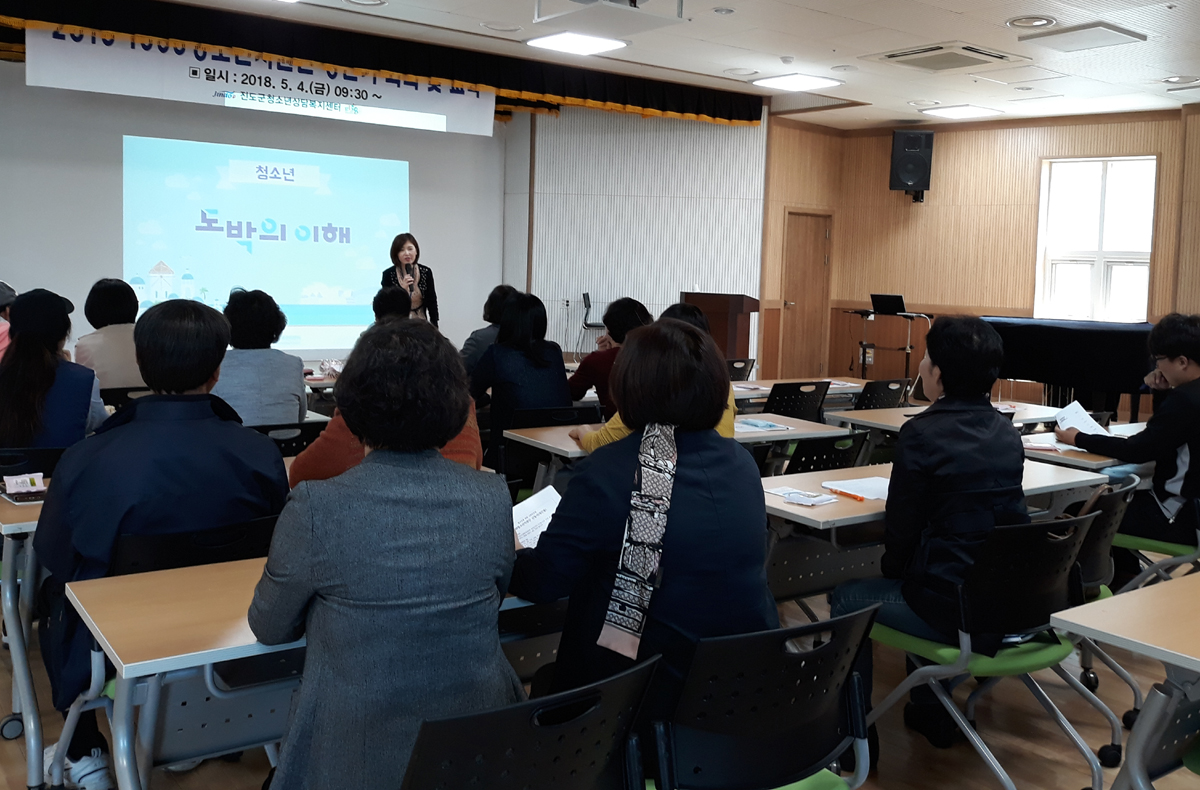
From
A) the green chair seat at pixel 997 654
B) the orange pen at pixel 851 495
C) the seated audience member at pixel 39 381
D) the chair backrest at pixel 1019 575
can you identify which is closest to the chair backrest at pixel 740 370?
the orange pen at pixel 851 495

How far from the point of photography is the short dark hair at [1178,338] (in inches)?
152

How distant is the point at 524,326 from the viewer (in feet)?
14.9

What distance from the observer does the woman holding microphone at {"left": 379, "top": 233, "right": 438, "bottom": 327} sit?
24.0 ft

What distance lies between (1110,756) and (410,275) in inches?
221

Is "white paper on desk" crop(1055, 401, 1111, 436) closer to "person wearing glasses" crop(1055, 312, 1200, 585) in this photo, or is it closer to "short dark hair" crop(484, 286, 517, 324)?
"person wearing glasses" crop(1055, 312, 1200, 585)

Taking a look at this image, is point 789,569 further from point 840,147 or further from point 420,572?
point 840,147

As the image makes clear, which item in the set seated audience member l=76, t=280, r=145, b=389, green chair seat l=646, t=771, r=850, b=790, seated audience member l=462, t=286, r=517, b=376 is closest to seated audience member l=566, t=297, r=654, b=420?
seated audience member l=462, t=286, r=517, b=376

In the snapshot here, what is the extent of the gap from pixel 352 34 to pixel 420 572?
7414mm

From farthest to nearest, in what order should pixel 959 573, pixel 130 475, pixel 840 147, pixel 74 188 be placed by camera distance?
pixel 840 147 → pixel 74 188 → pixel 959 573 → pixel 130 475

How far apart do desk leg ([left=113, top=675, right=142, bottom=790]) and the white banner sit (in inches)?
257

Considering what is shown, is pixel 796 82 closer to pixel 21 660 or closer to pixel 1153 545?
pixel 1153 545

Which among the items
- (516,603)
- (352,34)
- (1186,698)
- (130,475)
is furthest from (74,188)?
(1186,698)

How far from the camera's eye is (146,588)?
79.7 inches

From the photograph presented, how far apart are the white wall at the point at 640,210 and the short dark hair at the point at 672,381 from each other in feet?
27.5
